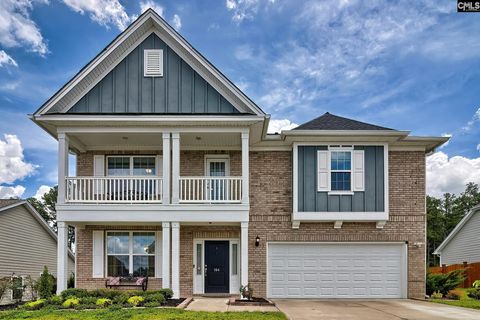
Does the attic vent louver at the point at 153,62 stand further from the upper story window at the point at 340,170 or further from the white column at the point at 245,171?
the upper story window at the point at 340,170

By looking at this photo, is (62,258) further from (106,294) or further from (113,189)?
(113,189)

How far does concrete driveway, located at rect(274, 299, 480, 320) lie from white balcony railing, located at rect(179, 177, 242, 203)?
12.6 ft

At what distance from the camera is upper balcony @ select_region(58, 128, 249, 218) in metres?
15.2

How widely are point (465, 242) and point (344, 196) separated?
1716 cm

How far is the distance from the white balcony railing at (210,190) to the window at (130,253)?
2.30 metres

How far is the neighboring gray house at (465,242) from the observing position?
2803 centimetres

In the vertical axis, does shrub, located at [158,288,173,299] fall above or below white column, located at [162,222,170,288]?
below

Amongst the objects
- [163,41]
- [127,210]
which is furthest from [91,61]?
[127,210]

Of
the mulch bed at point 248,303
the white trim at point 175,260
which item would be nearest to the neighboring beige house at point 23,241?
the white trim at point 175,260

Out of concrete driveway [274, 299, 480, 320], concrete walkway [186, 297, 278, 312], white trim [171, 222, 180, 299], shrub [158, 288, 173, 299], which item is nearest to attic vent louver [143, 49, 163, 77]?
white trim [171, 222, 180, 299]

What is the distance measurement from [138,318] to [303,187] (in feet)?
25.9

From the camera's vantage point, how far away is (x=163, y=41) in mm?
15625

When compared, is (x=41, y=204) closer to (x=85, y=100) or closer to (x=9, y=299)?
(x=9, y=299)

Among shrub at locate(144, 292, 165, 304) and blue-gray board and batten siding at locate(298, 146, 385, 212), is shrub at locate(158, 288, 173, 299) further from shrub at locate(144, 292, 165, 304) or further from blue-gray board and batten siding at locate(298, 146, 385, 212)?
blue-gray board and batten siding at locate(298, 146, 385, 212)
